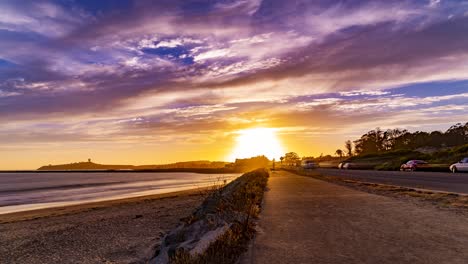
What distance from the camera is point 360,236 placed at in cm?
883

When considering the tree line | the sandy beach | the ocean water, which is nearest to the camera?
the sandy beach

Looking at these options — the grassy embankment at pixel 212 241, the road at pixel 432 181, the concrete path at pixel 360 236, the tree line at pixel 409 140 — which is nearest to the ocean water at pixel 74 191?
the road at pixel 432 181

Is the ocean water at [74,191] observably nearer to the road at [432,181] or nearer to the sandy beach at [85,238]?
the sandy beach at [85,238]

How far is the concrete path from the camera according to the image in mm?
7082

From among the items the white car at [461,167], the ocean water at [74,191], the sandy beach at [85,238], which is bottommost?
the sandy beach at [85,238]

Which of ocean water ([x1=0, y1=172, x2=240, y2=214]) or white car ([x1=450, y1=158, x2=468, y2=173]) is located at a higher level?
white car ([x1=450, y1=158, x2=468, y2=173])

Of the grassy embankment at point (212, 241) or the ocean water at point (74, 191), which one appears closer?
the grassy embankment at point (212, 241)

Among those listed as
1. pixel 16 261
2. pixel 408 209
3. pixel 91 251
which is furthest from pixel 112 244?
pixel 408 209

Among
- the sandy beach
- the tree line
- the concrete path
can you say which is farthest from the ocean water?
the tree line

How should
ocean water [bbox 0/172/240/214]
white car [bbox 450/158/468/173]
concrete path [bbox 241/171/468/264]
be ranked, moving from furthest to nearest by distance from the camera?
white car [bbox 450/158/468/173] < ocean water [bbox 0/172/240/214] < concrete path [bbox 241/171/468/264]

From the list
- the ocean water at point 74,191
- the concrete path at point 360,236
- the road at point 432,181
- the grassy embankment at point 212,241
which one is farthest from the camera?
the ocean water at point 74,191

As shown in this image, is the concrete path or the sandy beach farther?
the sandy beach

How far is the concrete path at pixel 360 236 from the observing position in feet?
23.2

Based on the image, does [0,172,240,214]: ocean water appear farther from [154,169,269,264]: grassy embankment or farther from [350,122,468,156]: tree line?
[350,122,468,156]: tree line
